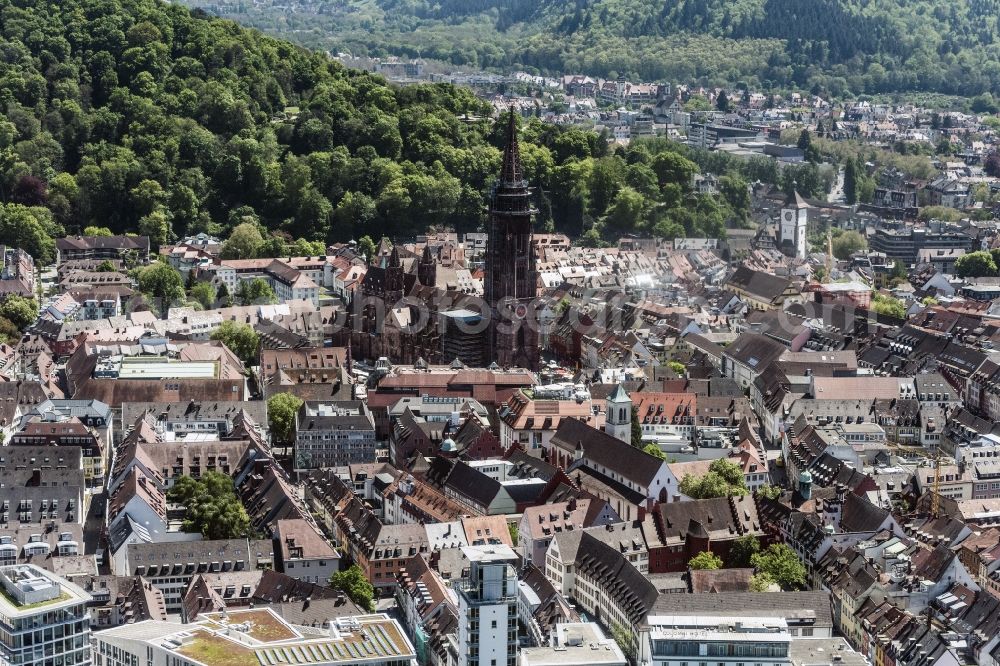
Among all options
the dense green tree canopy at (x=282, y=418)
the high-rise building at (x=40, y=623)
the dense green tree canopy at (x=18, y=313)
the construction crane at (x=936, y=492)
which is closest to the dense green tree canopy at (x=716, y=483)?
the construction crane at (x=936, y=492)

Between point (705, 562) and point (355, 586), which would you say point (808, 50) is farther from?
point (355, 586)

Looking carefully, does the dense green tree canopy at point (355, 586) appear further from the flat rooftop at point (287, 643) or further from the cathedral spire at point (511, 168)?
the cathedral spire at point (511, 168)

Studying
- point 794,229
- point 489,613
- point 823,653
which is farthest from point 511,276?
point 794,229

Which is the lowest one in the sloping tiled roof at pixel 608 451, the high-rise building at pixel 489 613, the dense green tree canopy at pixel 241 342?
the dense green tree canopy at pixel 241 342

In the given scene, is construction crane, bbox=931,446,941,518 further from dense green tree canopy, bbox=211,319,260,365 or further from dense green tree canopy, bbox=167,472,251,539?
dense green tree canopy, bbox=211,319,260,365

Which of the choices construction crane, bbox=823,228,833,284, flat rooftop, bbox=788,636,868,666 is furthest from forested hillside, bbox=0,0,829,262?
flat rooftop, bbox=788,636,868,666

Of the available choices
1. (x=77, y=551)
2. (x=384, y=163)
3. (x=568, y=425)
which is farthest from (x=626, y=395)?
(x=384, y=163)
